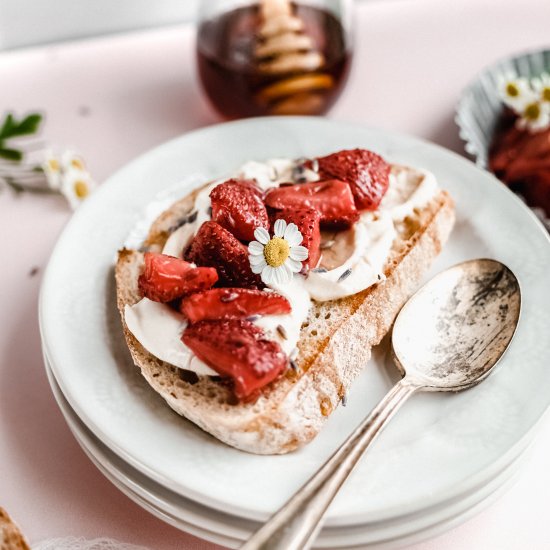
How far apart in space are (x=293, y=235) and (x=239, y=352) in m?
0.32

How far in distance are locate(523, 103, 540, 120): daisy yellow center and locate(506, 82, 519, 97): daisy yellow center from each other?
0.21 feet

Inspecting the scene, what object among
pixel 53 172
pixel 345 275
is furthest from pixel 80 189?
pixel 345 275

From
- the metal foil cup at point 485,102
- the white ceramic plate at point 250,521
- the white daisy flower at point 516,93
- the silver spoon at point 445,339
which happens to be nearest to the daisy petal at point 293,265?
the silver spoon at point 445,339

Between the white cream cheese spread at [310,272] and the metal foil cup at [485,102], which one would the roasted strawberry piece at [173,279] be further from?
the metal foil cup at [485,102]

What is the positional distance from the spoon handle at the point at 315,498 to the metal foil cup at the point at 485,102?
119 centimetres

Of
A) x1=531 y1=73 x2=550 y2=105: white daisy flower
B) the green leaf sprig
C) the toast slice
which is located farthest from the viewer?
the green leaf sprig

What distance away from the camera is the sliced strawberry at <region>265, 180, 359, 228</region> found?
6.19ft

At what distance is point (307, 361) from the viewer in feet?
5.59

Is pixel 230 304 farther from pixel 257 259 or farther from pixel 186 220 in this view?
pixel 186 220

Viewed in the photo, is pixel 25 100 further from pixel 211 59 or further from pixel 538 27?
pixel 538 27

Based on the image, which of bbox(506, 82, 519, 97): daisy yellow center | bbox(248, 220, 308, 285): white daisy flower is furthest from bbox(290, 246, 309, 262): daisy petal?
→ bbox(506, 82, 519, 97): daisy yellow center

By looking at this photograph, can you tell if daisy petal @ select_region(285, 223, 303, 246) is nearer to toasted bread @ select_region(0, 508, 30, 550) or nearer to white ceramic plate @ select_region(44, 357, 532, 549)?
white ceramic plate @ select_region(44, 357, 532, 549)

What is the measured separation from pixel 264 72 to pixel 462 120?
67cm

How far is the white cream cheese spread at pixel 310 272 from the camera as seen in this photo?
5.48 feet
